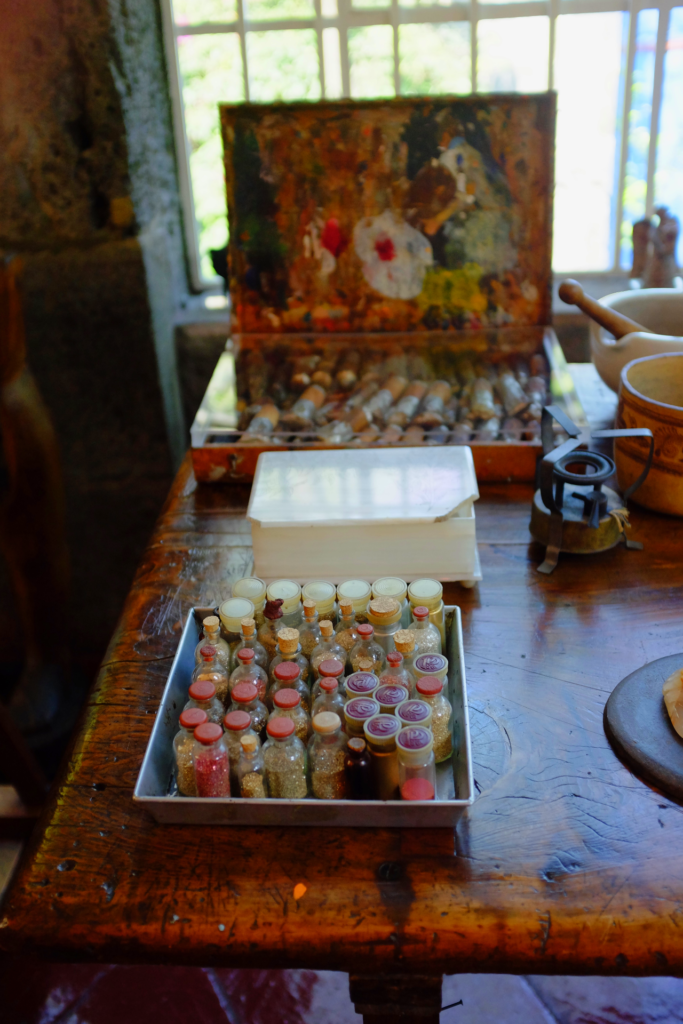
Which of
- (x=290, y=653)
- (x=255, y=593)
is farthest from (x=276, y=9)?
(x=290, y=653)

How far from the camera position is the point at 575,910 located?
72 centimetres

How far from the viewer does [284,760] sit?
30.7 inches

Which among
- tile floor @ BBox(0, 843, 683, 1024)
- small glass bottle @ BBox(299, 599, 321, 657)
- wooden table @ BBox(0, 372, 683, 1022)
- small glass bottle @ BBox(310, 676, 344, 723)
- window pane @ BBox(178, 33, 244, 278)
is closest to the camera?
wooden table @ BBox(0, 372, 683, 1022)

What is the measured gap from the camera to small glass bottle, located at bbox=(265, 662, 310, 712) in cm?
84

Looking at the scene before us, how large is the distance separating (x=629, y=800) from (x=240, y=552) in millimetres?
659

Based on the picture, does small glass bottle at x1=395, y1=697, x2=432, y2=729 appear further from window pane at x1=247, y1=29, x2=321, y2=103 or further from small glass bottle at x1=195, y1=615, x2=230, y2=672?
window pane at x1=247, y1=29, x2=321, y2=103

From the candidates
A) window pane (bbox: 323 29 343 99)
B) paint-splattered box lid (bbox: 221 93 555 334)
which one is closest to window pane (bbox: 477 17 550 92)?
window pane (bbox: 323 29 343 99)

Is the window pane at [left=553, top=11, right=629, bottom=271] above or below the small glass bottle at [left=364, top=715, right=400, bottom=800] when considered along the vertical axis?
above

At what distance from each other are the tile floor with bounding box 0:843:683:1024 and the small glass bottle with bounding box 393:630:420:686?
0.80 metres

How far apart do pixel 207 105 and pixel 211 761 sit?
6.70ft

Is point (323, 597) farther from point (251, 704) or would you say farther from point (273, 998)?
point (273, 998)

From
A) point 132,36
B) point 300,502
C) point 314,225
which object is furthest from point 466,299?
point 132,36

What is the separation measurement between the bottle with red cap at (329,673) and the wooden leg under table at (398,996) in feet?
0.85

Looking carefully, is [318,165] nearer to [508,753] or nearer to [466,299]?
[466,299]
